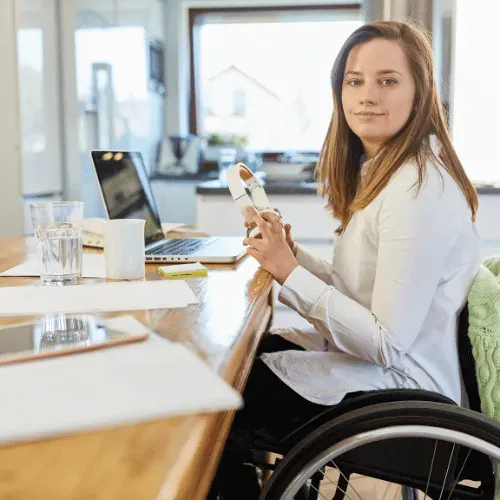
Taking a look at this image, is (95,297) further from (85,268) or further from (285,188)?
(285,188)

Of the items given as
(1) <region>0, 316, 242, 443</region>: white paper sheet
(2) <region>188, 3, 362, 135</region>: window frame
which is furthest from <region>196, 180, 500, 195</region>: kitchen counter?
(2) <region>188, 3, 362, 135</region>: window frame

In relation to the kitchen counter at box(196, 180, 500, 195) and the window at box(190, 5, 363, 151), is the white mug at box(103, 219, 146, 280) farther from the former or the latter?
the window at box(190, 5, 363, 151)

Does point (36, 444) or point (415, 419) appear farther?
point (415, 419)

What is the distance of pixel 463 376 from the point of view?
1.20 m

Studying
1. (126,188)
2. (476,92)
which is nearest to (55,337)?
(126,188)

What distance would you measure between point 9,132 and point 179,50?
222cm

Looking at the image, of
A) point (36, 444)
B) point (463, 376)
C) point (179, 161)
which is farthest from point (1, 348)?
point (179, 161)

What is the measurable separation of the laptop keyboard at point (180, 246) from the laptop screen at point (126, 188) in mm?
60

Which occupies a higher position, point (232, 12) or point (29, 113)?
point (232, 12)

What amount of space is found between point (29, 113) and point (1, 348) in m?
2.56

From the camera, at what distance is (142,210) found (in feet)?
5.53

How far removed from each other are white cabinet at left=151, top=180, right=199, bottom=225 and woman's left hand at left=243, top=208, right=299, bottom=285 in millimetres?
3023

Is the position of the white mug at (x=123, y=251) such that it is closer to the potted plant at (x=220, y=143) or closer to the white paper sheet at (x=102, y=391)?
the white paper sheet at (x=102, y=391)

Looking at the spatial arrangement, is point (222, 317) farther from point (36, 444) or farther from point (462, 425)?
point (36, 444)
